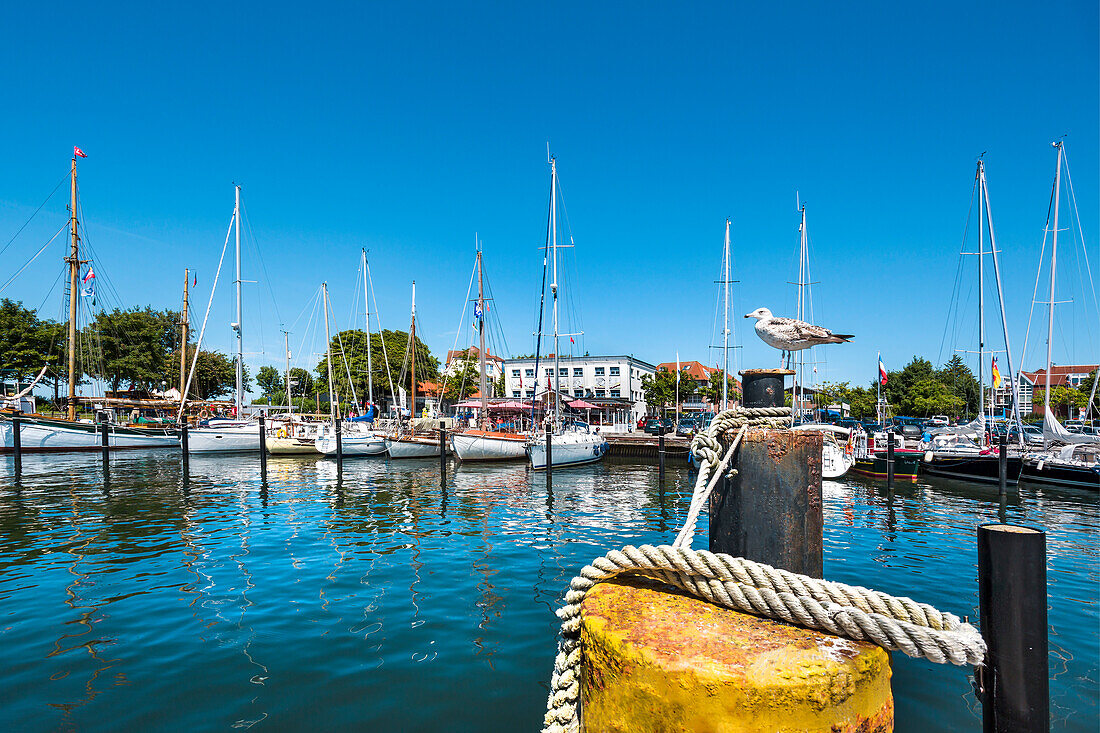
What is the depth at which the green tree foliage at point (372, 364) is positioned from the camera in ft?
208

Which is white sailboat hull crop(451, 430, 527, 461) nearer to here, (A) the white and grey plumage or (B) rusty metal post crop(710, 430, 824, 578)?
(A) the white and grey plumage

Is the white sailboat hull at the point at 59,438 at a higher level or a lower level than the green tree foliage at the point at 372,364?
lower

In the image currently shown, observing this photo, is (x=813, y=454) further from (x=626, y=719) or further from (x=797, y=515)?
(x=626, y=719)

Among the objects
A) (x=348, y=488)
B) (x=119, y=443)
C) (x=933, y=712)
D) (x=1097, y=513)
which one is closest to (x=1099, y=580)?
(x=933, y=712)

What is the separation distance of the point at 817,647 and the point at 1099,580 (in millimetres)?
10632

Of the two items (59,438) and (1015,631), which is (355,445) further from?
(1015,631)

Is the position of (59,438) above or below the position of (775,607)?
below

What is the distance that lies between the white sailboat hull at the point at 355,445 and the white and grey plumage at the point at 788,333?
28.4 meters

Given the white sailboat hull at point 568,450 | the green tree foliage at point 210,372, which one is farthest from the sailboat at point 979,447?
the green tree foliage at point 210,372

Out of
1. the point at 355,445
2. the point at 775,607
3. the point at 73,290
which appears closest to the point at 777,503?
the point at 775,607

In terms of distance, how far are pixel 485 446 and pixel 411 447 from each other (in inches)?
205

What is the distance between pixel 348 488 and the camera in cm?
1973

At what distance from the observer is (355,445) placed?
103 ft

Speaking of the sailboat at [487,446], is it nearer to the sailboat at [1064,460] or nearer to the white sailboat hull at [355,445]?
the white sailboat hull at [355,445]
